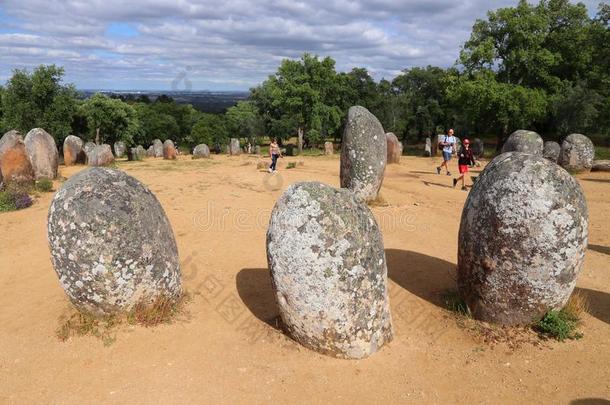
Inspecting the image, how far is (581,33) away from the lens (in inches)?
1219

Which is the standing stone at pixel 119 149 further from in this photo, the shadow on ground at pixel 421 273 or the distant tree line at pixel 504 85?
the shadow on ground at pixel 421 273

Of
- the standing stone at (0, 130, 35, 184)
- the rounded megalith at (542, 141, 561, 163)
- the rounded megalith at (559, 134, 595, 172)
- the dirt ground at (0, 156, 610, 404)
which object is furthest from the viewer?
the rounded megalith at (542, 141, 561, 163)

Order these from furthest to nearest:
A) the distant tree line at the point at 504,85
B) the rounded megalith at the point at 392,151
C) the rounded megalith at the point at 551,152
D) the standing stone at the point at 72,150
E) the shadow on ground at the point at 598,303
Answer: the distant tree line at the point at 504,85
the standing stone at the point at 72,150
the rounded megalith at the point at 392,151
the rounded megalith at the point at 551,152
the shadow on ground at the point at 598,303

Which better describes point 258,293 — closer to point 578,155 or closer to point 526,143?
point 526,143

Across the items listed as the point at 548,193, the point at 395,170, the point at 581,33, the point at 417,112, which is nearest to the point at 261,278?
the point at 548,193

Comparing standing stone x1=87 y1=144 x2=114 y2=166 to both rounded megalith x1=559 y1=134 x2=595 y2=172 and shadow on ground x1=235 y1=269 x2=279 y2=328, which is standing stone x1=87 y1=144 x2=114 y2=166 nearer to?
shadow on ground x1=235 y1=269 x2=279 y2=328

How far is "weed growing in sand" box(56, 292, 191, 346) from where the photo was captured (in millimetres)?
6449

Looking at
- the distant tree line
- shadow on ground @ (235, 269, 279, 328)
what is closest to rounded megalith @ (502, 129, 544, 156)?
the distant tree line

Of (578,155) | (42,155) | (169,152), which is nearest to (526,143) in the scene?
(578,155)

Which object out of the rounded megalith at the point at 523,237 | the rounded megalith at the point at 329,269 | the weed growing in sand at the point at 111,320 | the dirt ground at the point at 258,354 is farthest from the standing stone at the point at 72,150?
the rounded megalith at the point at 523,237

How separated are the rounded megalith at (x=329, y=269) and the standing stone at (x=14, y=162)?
15.5 meters

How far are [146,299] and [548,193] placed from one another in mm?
6012

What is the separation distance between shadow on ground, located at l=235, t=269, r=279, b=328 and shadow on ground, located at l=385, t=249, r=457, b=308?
2.47 metres

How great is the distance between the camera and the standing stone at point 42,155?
19.7m
